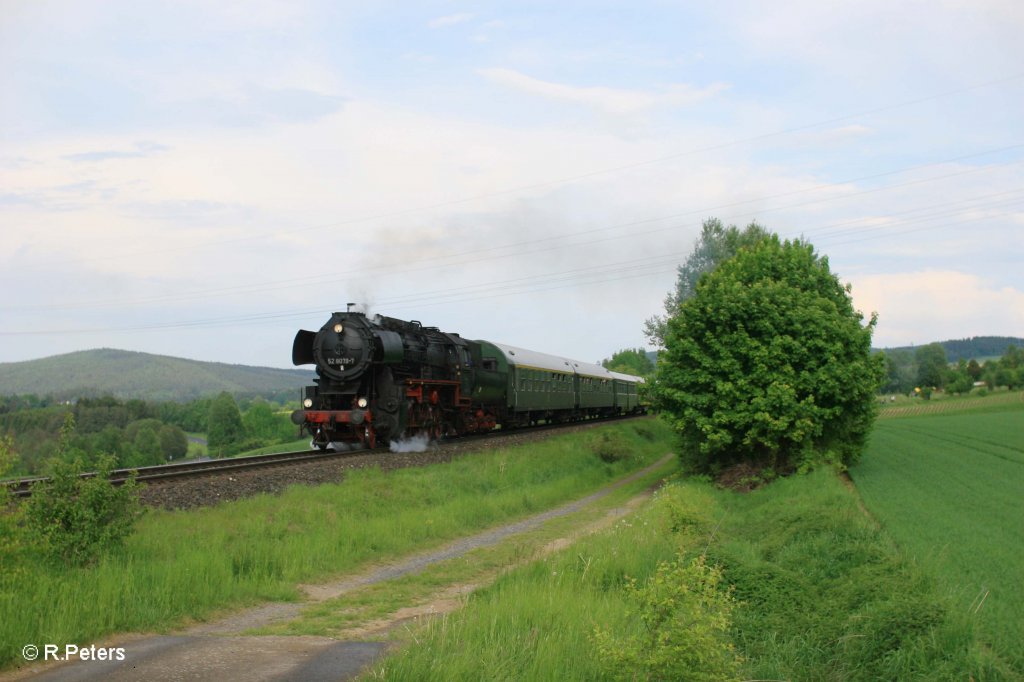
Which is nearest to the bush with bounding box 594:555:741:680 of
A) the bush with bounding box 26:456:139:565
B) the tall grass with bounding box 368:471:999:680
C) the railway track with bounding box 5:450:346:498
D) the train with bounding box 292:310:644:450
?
the tall grass with bounding box 368:471:999:680

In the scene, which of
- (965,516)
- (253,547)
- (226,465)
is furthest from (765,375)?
(253,547)

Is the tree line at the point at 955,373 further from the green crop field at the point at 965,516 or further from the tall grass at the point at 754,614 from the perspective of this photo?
the tall grass at the point at 754,614

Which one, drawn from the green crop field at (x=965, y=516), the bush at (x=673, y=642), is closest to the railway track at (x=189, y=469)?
the bush at (x=673, y=642)

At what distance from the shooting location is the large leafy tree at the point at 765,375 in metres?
23.9

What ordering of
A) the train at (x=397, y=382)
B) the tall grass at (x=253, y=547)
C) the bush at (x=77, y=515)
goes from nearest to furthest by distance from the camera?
the tall grass at (x=253, y=547), the bush at (x=77, y=515), the train at (x=397, y=382)

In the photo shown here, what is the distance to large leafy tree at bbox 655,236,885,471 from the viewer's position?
941 inches

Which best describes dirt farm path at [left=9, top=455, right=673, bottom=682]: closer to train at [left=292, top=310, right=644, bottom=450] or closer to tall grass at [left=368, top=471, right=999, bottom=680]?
tall grass at [left=368, top=471, right=999, bottom=680]

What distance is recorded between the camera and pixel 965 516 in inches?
653

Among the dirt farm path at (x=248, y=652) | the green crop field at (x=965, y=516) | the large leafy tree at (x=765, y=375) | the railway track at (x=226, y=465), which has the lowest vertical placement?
the green crop field at (x=965, y=516)

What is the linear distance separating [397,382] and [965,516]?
16095mm

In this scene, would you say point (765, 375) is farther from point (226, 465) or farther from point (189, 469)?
point (189, 469)

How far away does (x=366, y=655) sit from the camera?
25.6 feet

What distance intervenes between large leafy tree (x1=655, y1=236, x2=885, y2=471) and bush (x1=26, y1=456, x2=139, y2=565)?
55.4 feet

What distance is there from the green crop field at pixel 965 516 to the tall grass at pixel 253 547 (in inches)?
339
